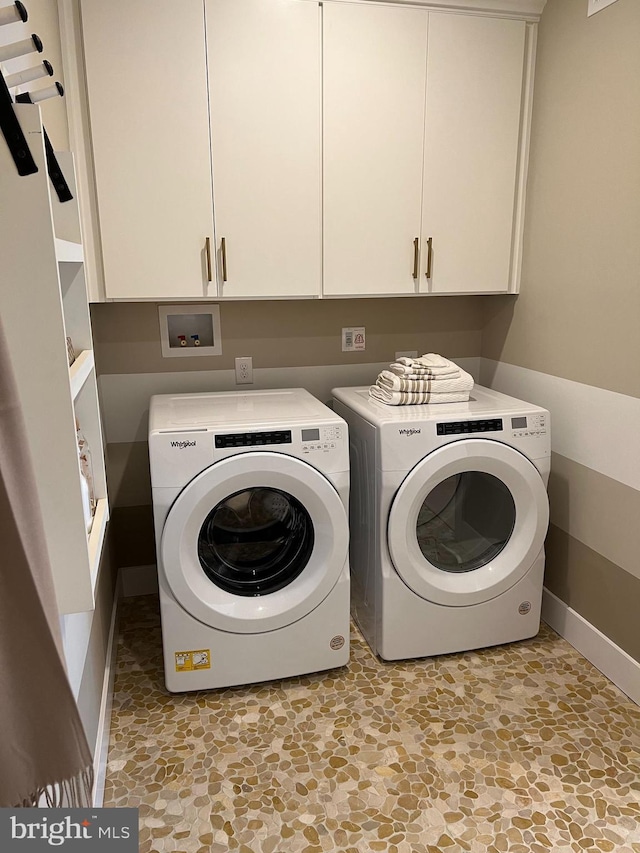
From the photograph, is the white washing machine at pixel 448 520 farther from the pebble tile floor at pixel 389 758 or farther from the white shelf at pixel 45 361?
the white shelf at pixel 45 361

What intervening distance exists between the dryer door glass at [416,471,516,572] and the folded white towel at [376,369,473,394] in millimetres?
326

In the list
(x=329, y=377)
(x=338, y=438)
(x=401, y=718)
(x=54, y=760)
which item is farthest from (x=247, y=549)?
(x=54, y=760)

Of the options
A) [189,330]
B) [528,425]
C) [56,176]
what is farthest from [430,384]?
[56,176]

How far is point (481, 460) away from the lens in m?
2.22

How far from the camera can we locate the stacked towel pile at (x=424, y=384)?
235cm

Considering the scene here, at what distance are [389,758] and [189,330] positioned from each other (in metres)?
1.77

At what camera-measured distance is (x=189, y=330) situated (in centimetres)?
267

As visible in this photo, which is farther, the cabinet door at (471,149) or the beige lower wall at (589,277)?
the cabinet door at (471,149)

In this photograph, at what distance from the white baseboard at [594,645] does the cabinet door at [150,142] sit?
6.16 feet

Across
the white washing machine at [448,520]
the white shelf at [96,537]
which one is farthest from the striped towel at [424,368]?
the white shelf at [96,537]

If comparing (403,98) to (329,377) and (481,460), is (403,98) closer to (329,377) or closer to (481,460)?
(329,377)

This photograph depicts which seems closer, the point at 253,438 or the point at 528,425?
the point at 253,438

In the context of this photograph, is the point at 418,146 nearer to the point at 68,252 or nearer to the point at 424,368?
the point at 424,368

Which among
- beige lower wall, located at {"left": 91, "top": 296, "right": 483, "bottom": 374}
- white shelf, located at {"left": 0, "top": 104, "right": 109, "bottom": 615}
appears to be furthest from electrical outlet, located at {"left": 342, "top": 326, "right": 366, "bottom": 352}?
white shelf, located at {"left": 0, "top": 104, "right": 109, "bottom": 615}
